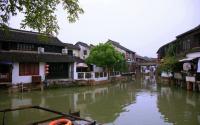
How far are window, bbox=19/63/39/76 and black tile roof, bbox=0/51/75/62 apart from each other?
779 mm

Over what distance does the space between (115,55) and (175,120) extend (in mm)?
25287

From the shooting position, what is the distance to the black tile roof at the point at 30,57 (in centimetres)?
2591

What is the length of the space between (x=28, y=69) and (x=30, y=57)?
127 centimetres

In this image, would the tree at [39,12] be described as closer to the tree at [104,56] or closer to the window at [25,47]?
the window at [25,47]

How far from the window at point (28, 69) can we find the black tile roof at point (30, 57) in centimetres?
78

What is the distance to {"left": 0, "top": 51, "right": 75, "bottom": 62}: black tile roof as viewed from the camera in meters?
25.9

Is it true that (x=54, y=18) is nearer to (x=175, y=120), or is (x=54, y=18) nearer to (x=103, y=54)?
(x=175, y=120)

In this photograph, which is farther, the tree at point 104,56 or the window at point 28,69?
the tree at point 104,56

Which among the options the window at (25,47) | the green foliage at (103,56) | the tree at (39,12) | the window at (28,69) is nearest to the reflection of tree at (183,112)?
the tree at (39,12)

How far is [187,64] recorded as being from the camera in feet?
86.8

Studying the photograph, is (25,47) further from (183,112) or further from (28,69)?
(183,112)

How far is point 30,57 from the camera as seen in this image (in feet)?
91.9

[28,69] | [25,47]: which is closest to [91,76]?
[28,69]

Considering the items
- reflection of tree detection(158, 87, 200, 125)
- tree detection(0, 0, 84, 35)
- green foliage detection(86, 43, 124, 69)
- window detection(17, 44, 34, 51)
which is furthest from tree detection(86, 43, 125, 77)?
tree detection(0, 0, 84, 35)
